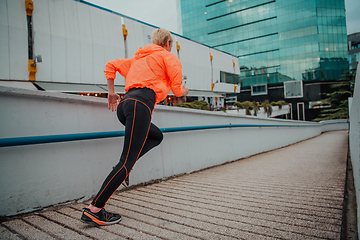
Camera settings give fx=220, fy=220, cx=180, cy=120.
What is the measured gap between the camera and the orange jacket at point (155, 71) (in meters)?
1.89

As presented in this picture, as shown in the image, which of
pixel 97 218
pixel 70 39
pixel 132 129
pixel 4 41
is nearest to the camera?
pixel 97 218

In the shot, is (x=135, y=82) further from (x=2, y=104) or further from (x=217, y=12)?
(x=217, y=12)

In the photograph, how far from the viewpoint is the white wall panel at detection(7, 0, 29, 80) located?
24.4ft

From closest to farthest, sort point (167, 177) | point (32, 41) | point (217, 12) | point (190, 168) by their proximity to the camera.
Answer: point (167, 177), point (190, 168), point (32, 41), point (217, 12)

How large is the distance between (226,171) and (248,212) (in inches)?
80.2

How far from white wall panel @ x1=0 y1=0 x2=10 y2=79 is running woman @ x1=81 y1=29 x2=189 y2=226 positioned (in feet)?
24.6

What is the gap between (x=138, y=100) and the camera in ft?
5.83

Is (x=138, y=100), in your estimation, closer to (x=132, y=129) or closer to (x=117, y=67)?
(x=132, y=129)

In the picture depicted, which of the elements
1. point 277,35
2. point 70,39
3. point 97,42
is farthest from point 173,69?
point 277,35

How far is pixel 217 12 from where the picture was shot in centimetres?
4834

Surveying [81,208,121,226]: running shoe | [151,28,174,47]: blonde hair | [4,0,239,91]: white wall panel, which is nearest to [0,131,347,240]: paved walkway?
[81,208,121,226]: running shoe

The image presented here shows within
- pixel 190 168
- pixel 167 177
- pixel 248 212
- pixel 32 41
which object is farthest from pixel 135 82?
pixel 32 41

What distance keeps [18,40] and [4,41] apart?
0.44 meters

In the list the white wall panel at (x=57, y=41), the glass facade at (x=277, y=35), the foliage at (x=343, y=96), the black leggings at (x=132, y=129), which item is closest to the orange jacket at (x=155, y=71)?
the black leggings at (x=132, y=129)
